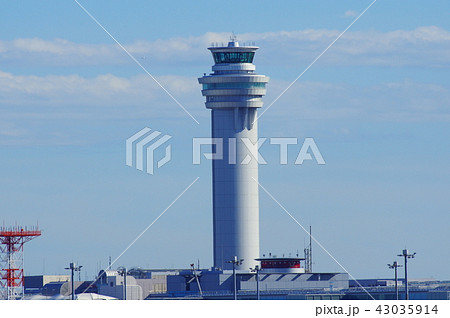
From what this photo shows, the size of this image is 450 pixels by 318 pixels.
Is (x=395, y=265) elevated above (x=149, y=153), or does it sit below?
below
